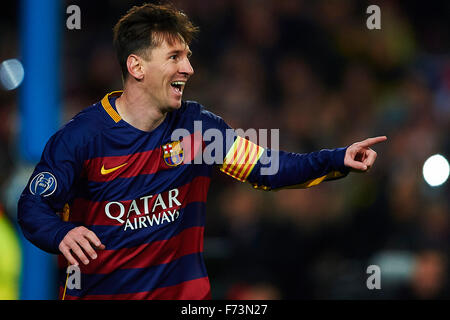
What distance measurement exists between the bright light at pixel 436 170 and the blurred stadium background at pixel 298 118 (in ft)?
0.30

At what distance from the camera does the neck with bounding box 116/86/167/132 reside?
3.10m

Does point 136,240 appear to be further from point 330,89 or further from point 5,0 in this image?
point 5,0

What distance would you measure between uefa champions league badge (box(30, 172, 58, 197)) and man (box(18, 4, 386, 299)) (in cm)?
8

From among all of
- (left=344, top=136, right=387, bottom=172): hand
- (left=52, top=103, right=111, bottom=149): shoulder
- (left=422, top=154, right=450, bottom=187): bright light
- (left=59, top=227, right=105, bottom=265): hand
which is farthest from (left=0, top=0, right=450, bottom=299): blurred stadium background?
(left=344, top=136, right=387, bottom=172): hand

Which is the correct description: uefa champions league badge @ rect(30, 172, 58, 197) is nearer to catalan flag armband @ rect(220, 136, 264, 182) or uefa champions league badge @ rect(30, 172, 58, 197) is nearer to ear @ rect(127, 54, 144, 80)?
ear @ rect(127, 54, 144, 80)

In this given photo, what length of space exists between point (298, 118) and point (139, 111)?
305cm

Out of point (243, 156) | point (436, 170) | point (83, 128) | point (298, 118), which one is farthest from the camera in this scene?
point (298, 118)

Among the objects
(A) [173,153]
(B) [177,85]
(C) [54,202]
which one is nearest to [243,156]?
(A) [173,153]

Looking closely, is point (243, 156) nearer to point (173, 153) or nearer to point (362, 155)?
point (173, 153)

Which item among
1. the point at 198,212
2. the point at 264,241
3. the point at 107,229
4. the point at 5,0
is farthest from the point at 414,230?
the point at 5,0

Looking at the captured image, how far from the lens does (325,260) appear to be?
5.18m

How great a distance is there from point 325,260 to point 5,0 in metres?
4.19

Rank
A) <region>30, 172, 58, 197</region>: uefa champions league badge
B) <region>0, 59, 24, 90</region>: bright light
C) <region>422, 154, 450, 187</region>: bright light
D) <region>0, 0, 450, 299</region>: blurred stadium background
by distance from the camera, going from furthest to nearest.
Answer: <region>0, 59, 24, 90</region>: bright light
<region>422, 154, 450, 187</region>: bright light
<region>0, 0, 450, 299</region>: blurred stadium background
<region>30, 172, 58, 197</region>: uefa champions league badge

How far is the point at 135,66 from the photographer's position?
3.13 meters
